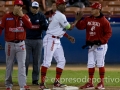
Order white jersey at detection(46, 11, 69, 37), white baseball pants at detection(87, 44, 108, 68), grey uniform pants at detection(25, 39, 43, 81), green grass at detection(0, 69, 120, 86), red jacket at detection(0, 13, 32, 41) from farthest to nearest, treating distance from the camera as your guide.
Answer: green grass at detection(0, 69, 120, 86) → grey uniform pants at detection(25, 39, 43, 81) → white baseball pants at detection(87, 44, 108, 68) → white jersey at detection(46, 11, 69, 37) → red jacket at detection(0, 13, 32, 41)

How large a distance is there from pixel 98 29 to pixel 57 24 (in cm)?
96

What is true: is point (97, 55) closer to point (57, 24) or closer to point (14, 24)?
point (57, 24)

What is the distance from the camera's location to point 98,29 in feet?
33.1

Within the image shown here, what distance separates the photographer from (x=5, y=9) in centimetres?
1661

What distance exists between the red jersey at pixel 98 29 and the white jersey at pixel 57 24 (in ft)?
2.09

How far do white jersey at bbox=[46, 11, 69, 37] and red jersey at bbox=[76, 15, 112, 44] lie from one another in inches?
25.1

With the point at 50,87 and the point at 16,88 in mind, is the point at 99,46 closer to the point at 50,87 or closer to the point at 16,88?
the point at 50,87

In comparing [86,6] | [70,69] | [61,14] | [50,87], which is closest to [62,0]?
[61,14]

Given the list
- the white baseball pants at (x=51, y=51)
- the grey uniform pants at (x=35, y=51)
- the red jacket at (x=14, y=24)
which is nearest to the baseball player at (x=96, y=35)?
the white baseball pants at (x=51, y=51)

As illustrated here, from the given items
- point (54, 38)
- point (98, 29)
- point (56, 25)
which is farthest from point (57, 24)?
point (98, 29)

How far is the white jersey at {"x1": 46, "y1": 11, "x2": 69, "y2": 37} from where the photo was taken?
978 centimetres

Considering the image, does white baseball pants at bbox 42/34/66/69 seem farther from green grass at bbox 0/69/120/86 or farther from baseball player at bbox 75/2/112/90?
green grass at bbox 0/69/120/86

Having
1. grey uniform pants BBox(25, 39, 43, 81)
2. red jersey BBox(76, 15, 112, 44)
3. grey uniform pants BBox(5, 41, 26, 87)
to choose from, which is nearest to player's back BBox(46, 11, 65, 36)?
red jersey BBox(76, 15, 112, 44)

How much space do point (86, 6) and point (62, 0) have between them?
6.96m
